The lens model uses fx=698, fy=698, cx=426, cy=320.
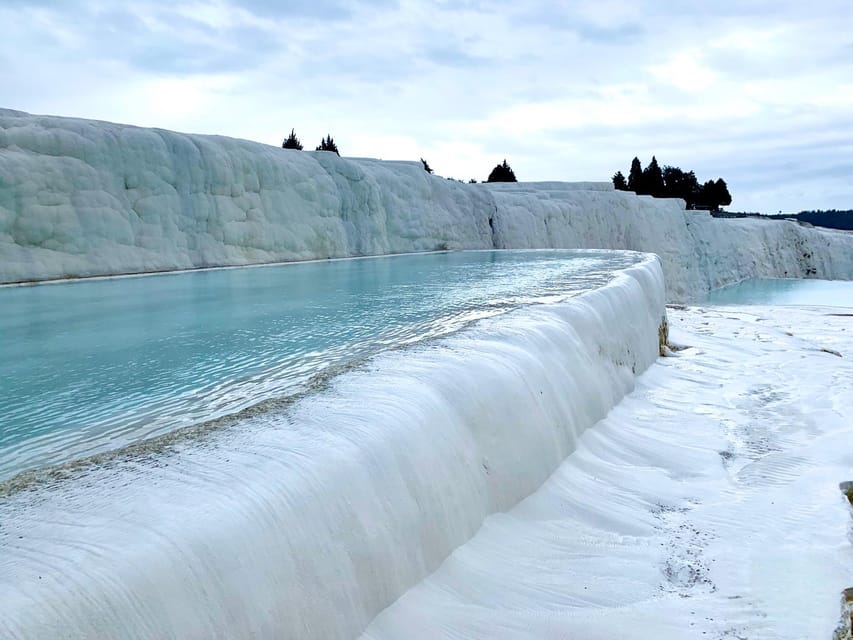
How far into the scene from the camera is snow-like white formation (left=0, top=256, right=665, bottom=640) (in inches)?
64.3

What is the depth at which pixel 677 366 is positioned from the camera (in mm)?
6738

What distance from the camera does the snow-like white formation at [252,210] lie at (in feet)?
37.0

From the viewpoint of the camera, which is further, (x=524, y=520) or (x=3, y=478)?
(x=524, y=520)

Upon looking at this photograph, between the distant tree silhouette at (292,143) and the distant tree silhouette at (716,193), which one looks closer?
the distant tree silhouette at (292,143)

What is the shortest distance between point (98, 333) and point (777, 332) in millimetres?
8102

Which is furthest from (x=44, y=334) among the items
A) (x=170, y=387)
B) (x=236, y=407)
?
(x=236, y=407)

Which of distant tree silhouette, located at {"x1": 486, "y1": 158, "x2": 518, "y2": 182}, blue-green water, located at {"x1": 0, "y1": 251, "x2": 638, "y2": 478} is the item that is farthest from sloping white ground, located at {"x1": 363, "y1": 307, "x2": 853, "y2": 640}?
distant tree silhouette, located at {"x1": 486, "y1": 158, "x2": 518, "y2": 182}

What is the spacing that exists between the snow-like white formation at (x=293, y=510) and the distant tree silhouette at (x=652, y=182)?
116 ft

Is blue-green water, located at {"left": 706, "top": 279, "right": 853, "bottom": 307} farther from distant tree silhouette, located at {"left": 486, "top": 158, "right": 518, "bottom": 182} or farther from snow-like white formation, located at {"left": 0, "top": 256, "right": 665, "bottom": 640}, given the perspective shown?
snow-like white formation, located at {"left": 0, "top": 256, "right": 665, "bottom": 640}

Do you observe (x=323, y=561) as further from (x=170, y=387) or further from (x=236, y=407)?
(x=170, y=387)

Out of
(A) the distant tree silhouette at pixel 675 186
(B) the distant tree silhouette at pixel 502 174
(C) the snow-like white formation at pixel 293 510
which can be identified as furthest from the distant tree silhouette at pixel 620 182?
(C) the snow-like white formation at pixel 293 510

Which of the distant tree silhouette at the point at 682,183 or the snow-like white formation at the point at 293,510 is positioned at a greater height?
the distant tree silhouette at the point at 682,183

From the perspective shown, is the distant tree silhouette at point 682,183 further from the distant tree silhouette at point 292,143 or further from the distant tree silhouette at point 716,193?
the distant tree silhouette at point 292,143

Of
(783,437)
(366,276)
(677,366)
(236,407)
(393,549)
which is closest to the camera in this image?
(393,549)
